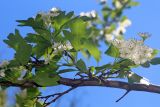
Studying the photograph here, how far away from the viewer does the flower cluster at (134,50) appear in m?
1.13

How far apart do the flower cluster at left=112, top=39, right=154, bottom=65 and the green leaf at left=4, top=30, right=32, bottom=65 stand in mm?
214

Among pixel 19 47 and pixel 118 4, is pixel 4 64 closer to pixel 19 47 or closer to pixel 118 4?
pixel 19 47

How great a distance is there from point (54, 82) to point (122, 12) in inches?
9.1

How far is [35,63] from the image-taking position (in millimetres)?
1226

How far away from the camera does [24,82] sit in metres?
1.20

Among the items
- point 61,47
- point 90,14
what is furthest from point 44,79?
point 90,14

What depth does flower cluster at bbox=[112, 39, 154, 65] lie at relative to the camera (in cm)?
113

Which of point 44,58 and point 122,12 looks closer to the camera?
point 122,12

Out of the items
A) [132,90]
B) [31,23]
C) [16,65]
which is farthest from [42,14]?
[132,90]

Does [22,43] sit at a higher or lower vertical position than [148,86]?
higher

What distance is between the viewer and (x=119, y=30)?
1.14 meters

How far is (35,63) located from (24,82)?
6 cm

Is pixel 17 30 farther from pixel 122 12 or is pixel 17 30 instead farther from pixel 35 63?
pixel 122 12

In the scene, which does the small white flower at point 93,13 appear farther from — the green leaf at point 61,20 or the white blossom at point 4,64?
the white blossom at point 4,64
